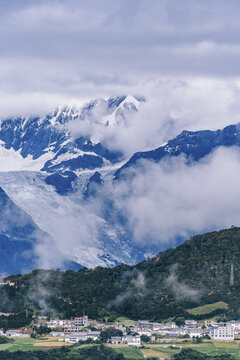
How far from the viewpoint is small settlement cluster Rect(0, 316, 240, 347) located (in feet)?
524

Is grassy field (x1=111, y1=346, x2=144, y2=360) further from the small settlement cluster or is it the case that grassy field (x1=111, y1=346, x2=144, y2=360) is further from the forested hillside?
the forested hillside

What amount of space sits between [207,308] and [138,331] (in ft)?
58.7

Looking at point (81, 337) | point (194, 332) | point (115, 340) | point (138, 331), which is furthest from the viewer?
point (138, 331)

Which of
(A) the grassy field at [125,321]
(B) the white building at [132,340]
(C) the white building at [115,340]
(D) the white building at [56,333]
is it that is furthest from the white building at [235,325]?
(D) the white building at [56,333]

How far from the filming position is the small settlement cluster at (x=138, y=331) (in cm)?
15964

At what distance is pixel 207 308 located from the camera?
17850 centimetres

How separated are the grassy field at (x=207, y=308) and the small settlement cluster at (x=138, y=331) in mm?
5129

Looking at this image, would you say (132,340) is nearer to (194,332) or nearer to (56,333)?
(194,332)

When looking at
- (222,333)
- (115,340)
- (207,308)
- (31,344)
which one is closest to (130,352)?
(115,340)

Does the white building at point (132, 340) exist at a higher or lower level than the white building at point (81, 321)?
lower

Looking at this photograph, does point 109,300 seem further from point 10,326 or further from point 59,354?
point 59,354

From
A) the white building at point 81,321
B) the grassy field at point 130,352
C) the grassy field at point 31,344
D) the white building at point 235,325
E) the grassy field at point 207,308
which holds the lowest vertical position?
the grassy field at point 130,352

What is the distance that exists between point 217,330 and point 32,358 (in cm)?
2982

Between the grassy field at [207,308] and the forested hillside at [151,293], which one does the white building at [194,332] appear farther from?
the grassy field at [207,308]
